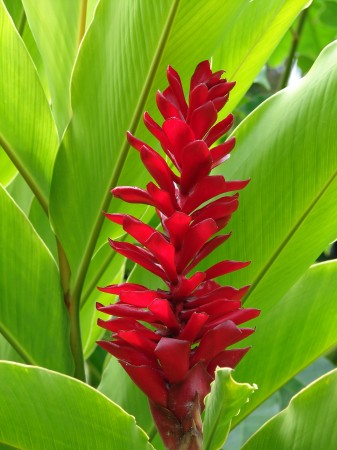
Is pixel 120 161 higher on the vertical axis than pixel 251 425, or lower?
higher

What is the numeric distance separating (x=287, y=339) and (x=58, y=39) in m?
0.48

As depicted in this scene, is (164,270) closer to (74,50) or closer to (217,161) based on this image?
(217,161)

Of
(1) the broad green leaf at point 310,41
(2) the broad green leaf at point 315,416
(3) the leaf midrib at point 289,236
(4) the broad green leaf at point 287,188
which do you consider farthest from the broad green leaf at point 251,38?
(1) the broad green leaf at point 310,41

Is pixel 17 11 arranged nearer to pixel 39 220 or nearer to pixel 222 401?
pixel 39 220

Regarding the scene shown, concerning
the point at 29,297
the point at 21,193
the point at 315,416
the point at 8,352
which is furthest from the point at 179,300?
the point at 21,193

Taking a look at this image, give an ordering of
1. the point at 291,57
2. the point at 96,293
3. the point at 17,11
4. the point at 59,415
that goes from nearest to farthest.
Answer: the point at 59,415
the point at 96,293
the point at 17,11
the point at 291,57

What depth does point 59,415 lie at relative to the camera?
0.70 m

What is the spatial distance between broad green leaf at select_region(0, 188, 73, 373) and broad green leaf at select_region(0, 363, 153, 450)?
0.69 ft

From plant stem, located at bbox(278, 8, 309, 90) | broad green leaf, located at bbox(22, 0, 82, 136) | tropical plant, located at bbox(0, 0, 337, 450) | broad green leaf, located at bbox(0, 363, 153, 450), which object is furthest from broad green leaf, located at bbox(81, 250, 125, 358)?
plant stem, located at bbox(278, 8, 309, 90)

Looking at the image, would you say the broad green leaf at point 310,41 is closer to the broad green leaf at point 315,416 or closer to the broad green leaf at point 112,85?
the broad green leaf at point 112,85

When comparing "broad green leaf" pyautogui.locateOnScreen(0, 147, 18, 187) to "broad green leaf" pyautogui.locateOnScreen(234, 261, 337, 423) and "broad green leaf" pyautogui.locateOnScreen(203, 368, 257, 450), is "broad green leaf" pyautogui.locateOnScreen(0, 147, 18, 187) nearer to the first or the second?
"broad green leaf" pyautogui.locateOnScreen(234, 261, 337, 423)

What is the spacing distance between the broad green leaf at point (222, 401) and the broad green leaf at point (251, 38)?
50 centimetres

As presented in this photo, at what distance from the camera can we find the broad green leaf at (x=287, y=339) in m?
0.94

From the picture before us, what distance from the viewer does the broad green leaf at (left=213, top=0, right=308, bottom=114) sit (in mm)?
971
